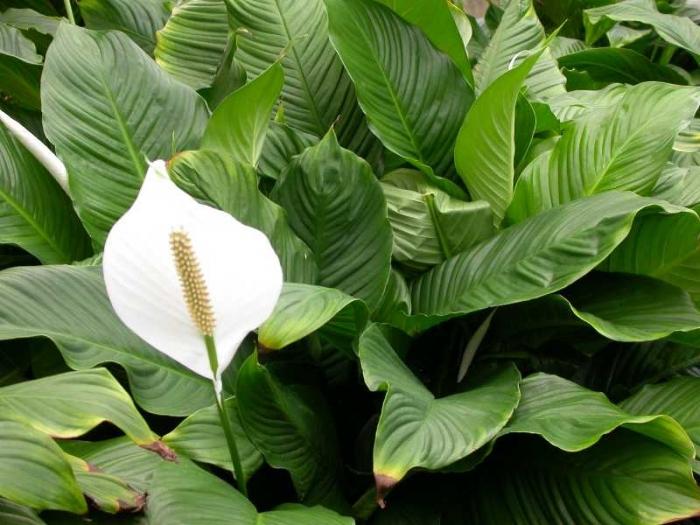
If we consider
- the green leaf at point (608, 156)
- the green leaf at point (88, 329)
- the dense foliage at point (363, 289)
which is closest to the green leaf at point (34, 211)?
the dense foliage at point (363, 289)

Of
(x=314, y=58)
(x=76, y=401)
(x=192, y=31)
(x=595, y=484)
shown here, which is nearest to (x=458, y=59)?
(x=314, y=58)

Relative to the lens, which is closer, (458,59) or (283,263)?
(283,263)

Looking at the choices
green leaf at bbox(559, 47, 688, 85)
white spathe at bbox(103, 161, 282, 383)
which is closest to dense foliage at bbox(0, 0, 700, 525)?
white spathe at bbox(103, 161, 282, 383)

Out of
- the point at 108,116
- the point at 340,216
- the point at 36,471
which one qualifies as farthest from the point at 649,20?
the point at 36,471

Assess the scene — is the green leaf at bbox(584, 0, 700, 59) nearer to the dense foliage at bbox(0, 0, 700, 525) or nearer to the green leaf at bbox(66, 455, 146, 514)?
the dense foliage at bbox(0, 0, 700, 525)

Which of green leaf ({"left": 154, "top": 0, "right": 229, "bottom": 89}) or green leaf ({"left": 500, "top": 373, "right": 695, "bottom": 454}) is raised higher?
green leaf ({"left": 154, "top": 0, "right": 229, "bottom": 89})

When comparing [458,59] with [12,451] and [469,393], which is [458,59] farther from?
[12,451]

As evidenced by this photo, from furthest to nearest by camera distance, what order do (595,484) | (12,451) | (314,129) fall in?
1. (314,129)
2. (595,484)
3. (12,451)
